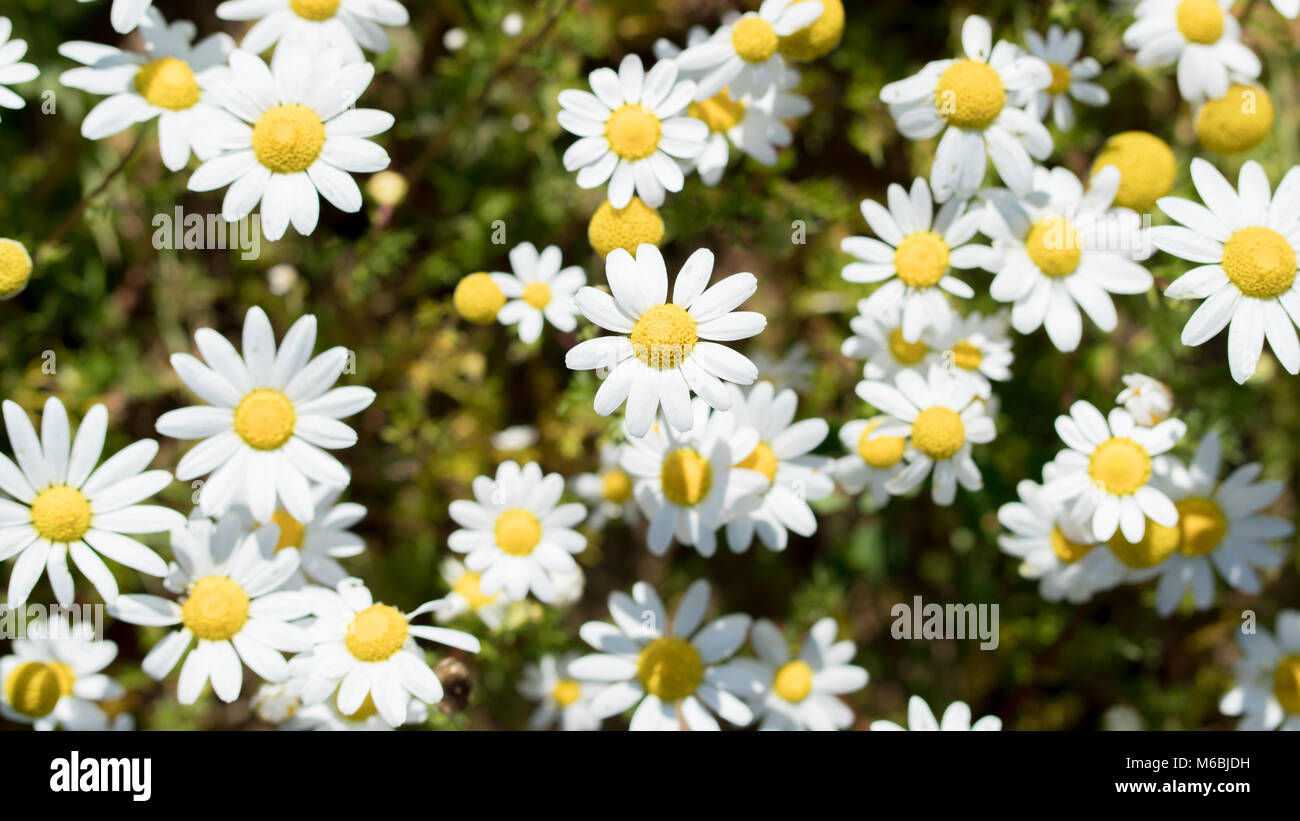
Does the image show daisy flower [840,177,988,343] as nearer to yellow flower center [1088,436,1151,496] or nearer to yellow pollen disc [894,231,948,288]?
yellow pollen disc [894,231,948,288]

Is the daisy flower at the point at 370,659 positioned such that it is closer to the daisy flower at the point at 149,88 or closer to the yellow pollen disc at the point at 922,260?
the daisy flower at the point at 149,88

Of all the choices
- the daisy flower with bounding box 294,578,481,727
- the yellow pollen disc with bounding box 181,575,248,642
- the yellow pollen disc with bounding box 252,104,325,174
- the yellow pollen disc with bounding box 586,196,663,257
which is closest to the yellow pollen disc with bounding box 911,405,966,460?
the yellow pollen disc with bounding box 586,196,663,257

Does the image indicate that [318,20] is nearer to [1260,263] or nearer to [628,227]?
[628,227]

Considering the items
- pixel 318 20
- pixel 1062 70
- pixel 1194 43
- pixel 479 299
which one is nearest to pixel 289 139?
pixel 318 20

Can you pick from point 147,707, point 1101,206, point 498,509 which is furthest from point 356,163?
point 147,707

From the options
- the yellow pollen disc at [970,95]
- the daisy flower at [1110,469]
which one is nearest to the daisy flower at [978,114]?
the yellow pollen disc at [970,95]
